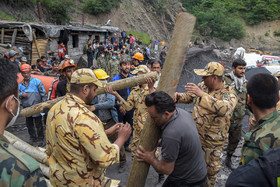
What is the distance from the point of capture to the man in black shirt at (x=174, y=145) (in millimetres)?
2171

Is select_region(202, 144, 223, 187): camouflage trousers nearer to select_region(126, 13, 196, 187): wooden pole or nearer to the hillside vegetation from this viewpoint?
select_region(126, 13, 196, 187): wooden pole

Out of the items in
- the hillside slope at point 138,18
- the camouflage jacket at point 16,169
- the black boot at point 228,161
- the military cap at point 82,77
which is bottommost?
the black boot at point 228,161

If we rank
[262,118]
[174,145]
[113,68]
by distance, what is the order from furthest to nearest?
1. [113,68]
2. [174,145]
3. [262,118]

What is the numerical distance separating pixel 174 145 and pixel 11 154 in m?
1.46

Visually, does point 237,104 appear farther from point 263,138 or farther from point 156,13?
point 156,13

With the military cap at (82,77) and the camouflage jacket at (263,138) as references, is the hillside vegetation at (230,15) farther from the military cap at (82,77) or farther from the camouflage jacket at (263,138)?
the camouflage jacket at (263,138)

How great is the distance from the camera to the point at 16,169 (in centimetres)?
123

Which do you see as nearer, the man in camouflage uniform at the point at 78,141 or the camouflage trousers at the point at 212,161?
the man in camouflage uniform at the point at 78,141

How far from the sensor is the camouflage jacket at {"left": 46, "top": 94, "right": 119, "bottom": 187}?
1.97 meters

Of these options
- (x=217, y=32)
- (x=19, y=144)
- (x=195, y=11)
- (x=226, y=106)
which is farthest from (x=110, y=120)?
(x=195, y=11)

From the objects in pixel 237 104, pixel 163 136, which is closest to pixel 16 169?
pixel 163 136

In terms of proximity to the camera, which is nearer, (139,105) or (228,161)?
(139,105)

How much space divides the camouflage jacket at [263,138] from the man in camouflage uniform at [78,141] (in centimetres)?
123

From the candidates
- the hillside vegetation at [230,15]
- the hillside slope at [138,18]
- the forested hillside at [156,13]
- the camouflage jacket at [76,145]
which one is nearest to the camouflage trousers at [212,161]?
the camouflage jacket at [76,145]
